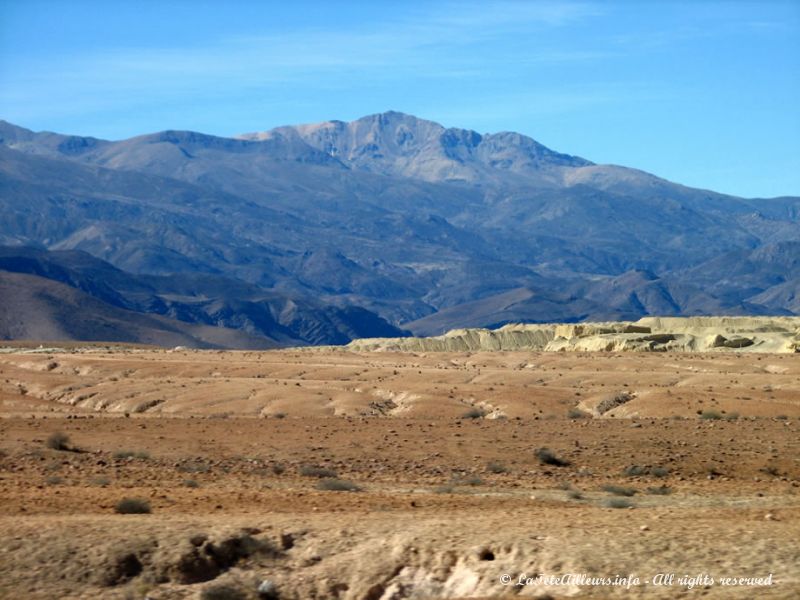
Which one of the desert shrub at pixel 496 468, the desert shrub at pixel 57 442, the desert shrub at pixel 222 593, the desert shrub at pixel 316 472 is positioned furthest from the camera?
the desert shrub at pixel 57 442

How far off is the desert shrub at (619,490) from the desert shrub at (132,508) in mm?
9000

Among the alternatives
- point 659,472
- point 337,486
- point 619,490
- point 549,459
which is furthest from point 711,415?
point 337,486

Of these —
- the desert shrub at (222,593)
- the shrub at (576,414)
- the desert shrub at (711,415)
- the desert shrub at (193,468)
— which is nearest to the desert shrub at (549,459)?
the desert shrub at (193,468)

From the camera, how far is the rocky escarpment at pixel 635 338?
82.0 meters

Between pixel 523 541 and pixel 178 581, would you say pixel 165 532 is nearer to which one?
pixel 178 581

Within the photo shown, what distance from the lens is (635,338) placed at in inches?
3285

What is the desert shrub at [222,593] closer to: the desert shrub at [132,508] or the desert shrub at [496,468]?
the desert shrub at [132,508]

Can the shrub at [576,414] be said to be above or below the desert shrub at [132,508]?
below

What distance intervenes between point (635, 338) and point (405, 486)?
60959 millimetres

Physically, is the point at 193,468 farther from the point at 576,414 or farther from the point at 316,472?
the point at 576,414

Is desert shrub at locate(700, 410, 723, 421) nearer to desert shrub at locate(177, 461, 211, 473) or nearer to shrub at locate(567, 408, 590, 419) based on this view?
shrub at locate(567, 408, 590, 419)

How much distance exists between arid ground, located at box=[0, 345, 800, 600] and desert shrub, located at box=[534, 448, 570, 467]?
0.08m

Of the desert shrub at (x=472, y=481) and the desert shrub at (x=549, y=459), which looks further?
the desert shrub at (x=549, y=459)

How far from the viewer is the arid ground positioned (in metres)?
15.7
